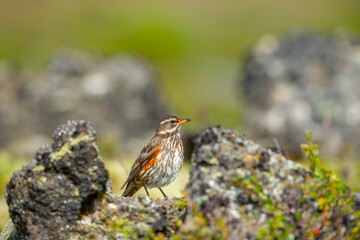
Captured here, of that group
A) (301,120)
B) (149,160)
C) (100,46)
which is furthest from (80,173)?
(100,46)

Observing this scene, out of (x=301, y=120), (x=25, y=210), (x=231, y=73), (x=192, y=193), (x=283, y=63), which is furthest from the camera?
(x=231, y=73)

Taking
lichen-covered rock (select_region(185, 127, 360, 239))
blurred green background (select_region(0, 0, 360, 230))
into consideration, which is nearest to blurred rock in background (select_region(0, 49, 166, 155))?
lichen-covered rock (select_region(185, 127, 360, 239))

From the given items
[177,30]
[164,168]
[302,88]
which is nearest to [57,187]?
[164,168]

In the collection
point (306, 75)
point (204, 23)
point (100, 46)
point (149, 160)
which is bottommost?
point (149, 160)

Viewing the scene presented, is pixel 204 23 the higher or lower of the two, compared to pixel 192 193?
higher

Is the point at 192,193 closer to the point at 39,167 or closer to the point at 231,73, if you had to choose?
the point at 39,167

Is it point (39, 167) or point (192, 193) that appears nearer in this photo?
point (192, 193)

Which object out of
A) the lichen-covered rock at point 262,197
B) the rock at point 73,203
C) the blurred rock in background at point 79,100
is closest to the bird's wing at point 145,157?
the rock at point 73,203

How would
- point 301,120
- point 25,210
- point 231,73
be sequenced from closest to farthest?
point 25,210, point 301,120, point 231,73
